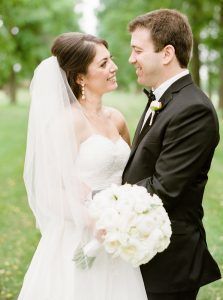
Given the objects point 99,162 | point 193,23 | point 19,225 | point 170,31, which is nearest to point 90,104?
point 99,162

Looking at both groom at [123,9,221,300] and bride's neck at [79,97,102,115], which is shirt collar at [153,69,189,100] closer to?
groom at [123,9,221,300]

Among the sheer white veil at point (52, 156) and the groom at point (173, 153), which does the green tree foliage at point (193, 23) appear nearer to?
the sheer white veil at point (52, 156)

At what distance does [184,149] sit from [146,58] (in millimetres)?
802

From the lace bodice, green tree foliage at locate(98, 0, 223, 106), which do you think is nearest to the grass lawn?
the lace bodice

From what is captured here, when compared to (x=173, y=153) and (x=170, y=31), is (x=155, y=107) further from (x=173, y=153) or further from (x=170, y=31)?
(x=170, y=31)

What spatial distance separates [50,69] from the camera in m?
4.18

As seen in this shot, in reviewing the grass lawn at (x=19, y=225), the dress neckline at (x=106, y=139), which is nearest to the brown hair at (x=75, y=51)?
the dress neckline at (x=106, y=139)

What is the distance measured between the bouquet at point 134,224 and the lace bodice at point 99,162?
93 cm

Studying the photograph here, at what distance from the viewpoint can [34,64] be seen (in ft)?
124

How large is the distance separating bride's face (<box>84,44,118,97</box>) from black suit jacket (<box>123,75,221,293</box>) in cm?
79

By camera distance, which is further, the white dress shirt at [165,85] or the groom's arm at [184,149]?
the white dress shirt at [165,85]

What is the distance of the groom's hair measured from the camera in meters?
3.54

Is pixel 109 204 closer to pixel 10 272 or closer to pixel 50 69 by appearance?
pixel 50 69

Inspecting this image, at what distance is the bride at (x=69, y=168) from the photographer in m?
3.85
